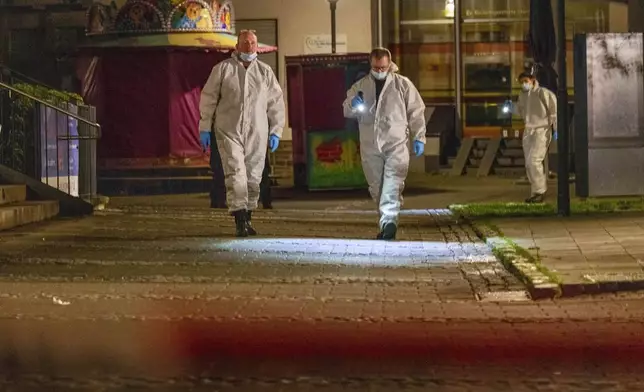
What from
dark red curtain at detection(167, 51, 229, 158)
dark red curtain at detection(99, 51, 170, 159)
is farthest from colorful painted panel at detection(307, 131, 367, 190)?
dark red curtain at detection(99, 51, 170, 159)

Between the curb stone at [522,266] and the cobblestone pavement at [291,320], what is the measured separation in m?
0.11

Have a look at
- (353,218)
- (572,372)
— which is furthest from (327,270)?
(353,218)

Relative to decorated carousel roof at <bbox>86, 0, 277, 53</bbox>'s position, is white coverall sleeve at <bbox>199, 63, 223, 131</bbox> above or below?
below

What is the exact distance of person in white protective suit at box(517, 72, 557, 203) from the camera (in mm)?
17812

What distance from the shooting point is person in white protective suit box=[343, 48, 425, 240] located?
12844 mm

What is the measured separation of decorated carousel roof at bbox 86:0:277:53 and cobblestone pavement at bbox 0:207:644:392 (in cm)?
961

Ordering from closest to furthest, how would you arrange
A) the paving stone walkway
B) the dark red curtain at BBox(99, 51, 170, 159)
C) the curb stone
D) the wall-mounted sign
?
the curb stone
the paving stone walkway
the dark red curtain at BBox(99, 51, 170, 159)
the wall-mounted sign

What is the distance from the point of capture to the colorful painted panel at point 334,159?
20734 mm

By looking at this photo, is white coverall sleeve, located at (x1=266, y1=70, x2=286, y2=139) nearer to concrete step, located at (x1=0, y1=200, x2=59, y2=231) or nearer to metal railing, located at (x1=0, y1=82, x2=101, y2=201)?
concrete step, located at (x1=0, y1=200, x2=59, y2=231)

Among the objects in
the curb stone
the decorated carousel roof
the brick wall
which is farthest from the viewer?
the brick wall

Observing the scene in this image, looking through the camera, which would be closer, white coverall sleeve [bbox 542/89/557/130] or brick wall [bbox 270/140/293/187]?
white coverall sleeve [bbox 542/89/557/130]

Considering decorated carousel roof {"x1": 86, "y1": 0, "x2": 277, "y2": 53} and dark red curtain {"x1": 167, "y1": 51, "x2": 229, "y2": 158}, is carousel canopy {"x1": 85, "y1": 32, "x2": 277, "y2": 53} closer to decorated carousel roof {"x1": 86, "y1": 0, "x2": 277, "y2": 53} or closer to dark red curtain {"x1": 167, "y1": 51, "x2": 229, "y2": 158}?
decorated carousel roof {"x1": 86, "y1": 0, "x2": 277, "y2": 53}

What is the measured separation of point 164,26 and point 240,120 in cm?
991

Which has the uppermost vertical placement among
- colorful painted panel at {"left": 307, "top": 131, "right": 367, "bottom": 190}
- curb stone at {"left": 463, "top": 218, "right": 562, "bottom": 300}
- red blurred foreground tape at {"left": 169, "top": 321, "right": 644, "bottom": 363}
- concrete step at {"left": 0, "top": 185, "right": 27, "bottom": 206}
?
colorful painted panel at {"left": 307, "top": 131, "right": 367, "bottom": 190}
